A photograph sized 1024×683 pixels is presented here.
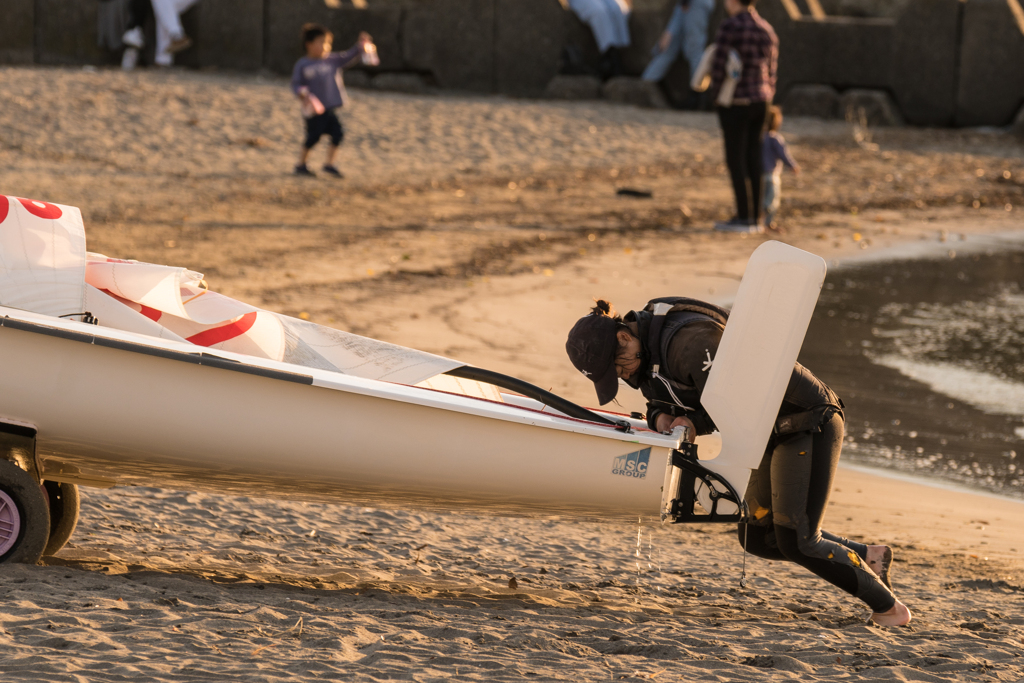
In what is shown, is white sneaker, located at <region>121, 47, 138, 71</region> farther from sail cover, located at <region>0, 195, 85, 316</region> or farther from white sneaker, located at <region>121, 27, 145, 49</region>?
sail cover, located at <region>0, 195, 85, 316</region>

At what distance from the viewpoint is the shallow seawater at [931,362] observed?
5836 mm

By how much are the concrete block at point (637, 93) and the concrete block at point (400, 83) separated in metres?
3.06

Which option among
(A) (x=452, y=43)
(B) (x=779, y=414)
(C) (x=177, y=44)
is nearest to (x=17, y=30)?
(C) (x=177, y=44)

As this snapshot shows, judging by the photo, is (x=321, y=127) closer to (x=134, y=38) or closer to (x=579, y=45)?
(x=134, y=38)

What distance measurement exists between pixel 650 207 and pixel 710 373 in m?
8.48

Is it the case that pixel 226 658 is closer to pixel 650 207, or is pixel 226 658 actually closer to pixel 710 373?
pixel 710 373

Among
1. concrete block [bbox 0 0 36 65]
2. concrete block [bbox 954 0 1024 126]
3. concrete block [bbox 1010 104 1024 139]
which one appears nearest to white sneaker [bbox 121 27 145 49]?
concrete block [bbox 0 0 36 65]

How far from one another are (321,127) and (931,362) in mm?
6909

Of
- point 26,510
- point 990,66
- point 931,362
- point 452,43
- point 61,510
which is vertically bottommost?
point 61,510

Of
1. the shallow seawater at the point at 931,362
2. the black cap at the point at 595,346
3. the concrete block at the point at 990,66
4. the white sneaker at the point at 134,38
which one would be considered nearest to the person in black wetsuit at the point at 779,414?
the black cap at the point at 595,346

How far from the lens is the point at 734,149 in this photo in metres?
10.1

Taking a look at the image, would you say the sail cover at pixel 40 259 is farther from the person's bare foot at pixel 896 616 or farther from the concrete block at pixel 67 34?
the concrete block at pixel 67 34

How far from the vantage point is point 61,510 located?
388cm

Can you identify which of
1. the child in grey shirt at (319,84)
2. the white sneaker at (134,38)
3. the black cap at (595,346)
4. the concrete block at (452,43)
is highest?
the concrete block at (452,43)
